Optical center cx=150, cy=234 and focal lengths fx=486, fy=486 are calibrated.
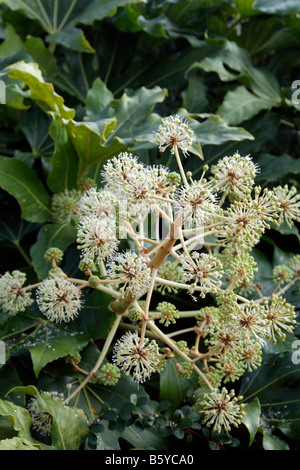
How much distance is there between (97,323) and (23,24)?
88cm

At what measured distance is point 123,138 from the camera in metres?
0.97

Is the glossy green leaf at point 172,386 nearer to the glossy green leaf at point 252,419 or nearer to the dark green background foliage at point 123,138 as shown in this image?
the dark green background foliage at point 123,138

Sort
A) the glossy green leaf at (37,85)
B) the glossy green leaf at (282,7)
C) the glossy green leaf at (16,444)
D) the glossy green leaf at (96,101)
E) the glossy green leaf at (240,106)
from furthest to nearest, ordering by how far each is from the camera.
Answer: the glossy green leaf at (282,7) → the glossy green leaf at (240,106) → the glossy green leaf at (96,101) → the glossy green leaf at (37,85) → the glossy green leaf at (16,444)

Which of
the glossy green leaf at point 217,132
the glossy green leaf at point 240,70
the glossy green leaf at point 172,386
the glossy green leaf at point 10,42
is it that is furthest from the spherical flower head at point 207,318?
the glossy green leaf at point 10,42

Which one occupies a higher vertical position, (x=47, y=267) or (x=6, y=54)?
(x=6, y=54)

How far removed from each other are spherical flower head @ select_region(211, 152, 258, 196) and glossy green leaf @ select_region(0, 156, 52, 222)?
427 mm

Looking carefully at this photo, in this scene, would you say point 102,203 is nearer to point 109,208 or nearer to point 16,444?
point 109,208

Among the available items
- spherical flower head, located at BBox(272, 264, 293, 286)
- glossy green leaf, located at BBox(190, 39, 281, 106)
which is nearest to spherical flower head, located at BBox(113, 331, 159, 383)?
spherical flower head, located at BBox(272, 264, 293, 286)

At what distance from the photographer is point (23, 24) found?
1.30m

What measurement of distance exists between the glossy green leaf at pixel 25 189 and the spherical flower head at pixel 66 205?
0.07 feet

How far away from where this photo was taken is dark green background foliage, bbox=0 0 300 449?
81 centimetres

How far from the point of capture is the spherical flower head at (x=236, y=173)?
0.70 metres
